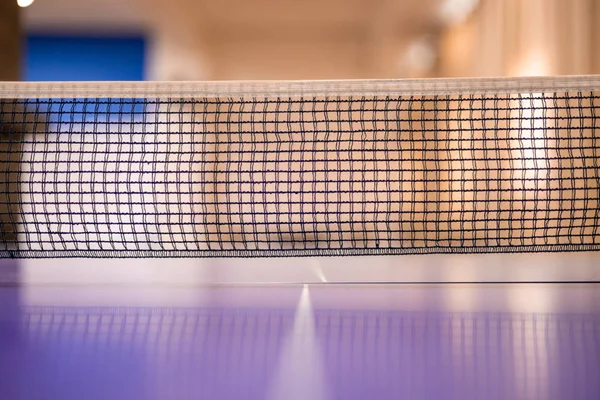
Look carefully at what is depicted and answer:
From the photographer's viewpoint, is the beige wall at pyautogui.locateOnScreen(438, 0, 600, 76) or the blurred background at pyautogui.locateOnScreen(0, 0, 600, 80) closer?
the beige wall at pyautogui.locateOnScreen(438, 0, 600, 76)

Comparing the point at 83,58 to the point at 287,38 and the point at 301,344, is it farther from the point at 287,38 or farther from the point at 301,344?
the point at 301,344

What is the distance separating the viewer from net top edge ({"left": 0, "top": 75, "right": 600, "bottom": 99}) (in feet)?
5.58

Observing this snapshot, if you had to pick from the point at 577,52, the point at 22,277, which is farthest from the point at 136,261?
the point at 577,52

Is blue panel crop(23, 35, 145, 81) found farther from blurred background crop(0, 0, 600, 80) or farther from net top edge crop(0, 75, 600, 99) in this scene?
net top edge crop(0, 75, 600, 99)

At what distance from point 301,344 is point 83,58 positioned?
3447mm

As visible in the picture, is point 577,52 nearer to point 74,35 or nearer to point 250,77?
point 250,77

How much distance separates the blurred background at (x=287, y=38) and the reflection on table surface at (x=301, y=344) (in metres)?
2.37

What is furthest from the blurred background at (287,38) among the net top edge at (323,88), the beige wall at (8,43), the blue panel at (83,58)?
the net top edge at (323,88)

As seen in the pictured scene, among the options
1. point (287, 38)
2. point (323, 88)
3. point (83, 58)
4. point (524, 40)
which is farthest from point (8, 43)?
point (524, 40)

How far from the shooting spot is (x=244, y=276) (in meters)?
1.90

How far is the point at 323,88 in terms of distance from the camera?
67.0 inches

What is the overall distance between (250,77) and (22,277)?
2.29 metres

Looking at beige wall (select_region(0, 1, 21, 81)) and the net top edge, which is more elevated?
beige wall (select_region(0, 1, 21, 81))

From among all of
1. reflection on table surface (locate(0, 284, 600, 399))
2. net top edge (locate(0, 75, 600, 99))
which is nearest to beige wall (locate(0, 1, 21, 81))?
net top edge (locate(0, 75, 600, 99))
